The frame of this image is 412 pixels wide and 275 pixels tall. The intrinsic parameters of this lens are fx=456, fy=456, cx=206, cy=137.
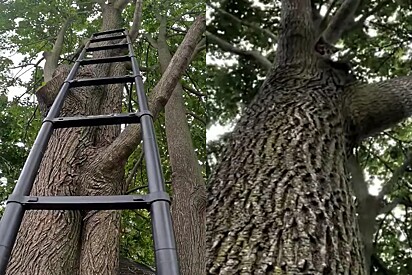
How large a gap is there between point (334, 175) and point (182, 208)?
60.0 inches

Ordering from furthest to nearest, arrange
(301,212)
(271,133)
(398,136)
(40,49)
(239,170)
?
(40,49), (398,136), (271,133), (239,170), (301,212)

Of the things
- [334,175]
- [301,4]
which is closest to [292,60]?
[301,4]

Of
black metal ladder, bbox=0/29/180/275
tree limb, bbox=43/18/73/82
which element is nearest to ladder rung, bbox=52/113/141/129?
black metal ladder, bbox=0/29/180/275

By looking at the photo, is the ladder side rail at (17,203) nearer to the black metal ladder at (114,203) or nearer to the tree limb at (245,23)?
the black metal ladder at (114,203)

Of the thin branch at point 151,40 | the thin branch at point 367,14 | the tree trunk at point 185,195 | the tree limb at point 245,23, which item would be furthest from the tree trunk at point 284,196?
the thin branch at point 151,40

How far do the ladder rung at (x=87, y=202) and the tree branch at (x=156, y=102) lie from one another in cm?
126

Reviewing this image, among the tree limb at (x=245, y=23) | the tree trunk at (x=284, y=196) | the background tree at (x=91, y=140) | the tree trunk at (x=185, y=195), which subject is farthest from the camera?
the tree trunk at (x=185, y=195)

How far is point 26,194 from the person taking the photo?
3.05 feet

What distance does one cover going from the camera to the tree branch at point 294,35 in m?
2.08

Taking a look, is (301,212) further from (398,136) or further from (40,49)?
(40,49)

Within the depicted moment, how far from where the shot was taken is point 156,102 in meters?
2.44

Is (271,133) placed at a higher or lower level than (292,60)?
lower

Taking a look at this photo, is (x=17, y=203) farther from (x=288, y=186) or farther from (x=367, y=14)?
(x=367, y=14)

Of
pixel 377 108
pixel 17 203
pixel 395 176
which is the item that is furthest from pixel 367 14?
pixel 17 203
